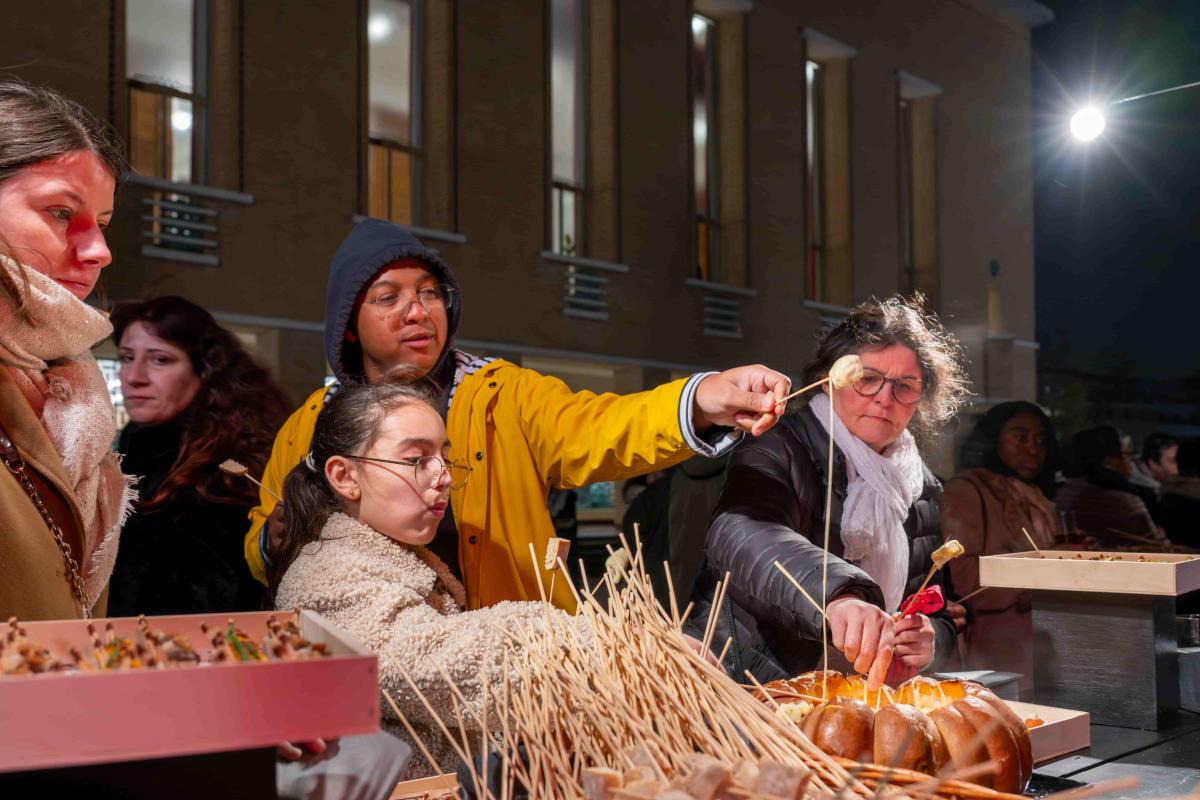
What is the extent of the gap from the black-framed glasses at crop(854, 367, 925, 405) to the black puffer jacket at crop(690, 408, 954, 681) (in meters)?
0.12

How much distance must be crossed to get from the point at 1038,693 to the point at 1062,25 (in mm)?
2959

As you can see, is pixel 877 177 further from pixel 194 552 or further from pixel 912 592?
pixel 194 552

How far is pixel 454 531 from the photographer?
1.83m

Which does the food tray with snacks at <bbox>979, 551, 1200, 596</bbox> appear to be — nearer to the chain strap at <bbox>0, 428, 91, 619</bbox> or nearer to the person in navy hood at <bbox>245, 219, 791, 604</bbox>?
the person in navy hood at <bbox>245, 219, 791, 604</bbox>

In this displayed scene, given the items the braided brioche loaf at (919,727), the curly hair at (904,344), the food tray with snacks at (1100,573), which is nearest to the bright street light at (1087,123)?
the curly hair at (904,344)

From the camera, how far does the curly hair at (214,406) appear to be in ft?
7.55

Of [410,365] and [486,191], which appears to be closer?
[410,365]

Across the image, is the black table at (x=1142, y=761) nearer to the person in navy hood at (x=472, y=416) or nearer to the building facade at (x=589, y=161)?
the person in navy hood at (x=472, y=416)

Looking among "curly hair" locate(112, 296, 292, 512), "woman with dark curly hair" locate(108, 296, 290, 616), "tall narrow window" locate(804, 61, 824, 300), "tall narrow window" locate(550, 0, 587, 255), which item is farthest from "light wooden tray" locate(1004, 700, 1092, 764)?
"tall narrow window" locate(804, 61, 824, 300)

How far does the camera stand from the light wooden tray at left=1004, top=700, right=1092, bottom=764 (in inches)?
65.3

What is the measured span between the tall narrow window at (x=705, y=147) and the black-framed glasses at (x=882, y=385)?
1584 millimetres

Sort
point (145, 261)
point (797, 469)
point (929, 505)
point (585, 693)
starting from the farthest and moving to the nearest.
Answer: point (145, 261) < point (929, 505) < point (797, 469) < point (585, 693)

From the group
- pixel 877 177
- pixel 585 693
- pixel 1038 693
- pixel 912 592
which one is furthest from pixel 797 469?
pixel 877 177

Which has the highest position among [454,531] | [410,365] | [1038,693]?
[410,365]
